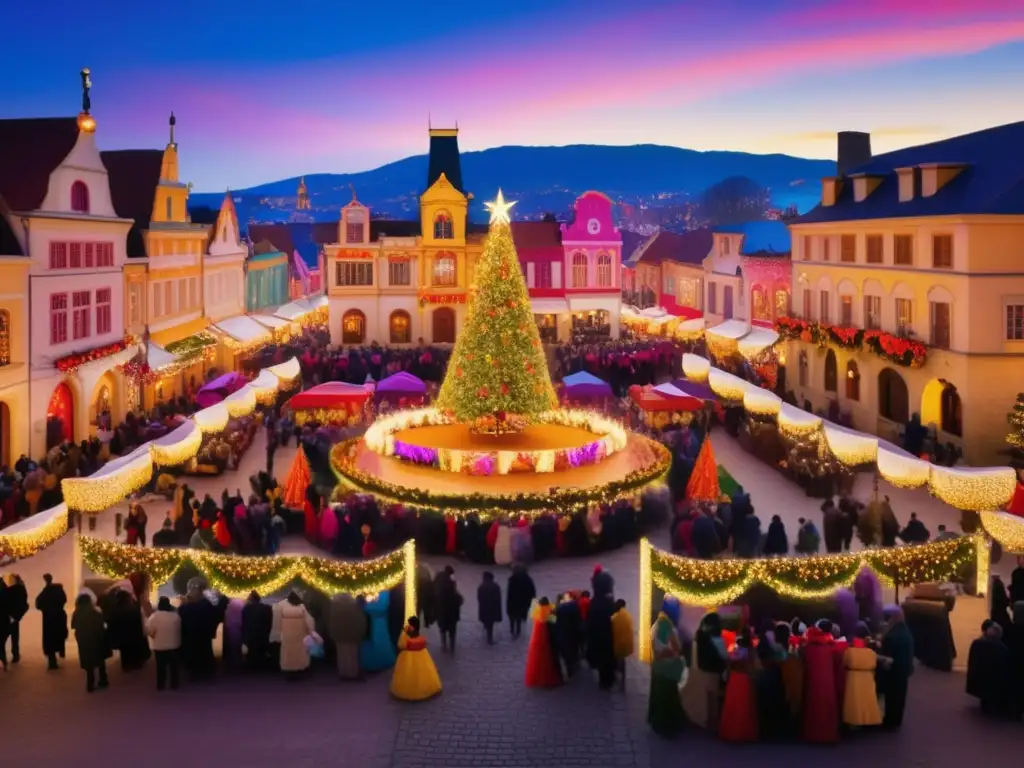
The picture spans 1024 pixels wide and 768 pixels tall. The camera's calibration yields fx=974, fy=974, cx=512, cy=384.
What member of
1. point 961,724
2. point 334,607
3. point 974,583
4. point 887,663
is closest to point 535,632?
point 334,607

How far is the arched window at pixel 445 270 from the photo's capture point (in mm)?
55969

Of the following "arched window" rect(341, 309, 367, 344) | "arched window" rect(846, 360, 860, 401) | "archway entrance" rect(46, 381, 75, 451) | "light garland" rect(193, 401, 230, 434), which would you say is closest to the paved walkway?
"light garland" rect(193, 401, 230, 434)

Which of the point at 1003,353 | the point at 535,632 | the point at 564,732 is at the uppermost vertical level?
the point at 1003,353

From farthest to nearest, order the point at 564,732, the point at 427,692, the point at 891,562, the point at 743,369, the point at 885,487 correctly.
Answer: the point at 743,369, the point at 885,487, the point at 891,562, the point at 427,692, the point at 564,732

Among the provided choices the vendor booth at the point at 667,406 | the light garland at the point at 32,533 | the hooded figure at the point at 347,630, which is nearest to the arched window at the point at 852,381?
the vendor booth at the point at 667,406

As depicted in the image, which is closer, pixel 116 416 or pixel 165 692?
pixel 165 692

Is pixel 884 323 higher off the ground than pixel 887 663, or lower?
higher

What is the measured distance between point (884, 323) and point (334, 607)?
25.6 m

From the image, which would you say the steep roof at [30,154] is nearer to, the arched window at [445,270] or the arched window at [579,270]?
the arched window at [445,270]

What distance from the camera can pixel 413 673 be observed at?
12.9 m

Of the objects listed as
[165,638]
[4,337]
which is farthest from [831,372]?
[165,638]

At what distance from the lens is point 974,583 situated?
16.7 m

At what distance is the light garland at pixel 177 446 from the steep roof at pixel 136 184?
1443cm

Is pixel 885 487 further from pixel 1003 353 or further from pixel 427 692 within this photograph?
pixel 427 692
